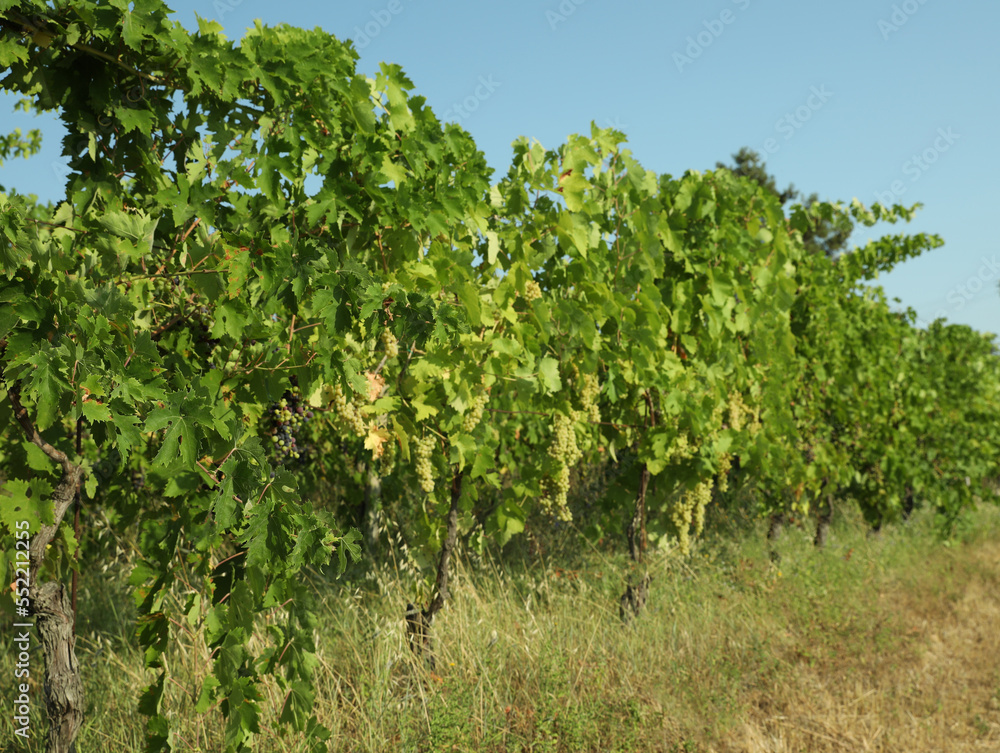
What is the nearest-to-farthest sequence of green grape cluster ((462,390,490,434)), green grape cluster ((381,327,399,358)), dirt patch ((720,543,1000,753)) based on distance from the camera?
green grape cluster ((381,327,399,358))
green grape cluster ((462,390,490,434))
dirt patch ((720,543,1000,753))

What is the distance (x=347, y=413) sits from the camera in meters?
2.74

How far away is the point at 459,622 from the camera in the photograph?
3611 mm

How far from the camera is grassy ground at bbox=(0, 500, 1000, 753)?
122 inches

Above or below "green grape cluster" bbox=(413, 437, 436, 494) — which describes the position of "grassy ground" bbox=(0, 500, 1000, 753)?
below

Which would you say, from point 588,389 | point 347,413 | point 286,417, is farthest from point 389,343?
point 588,389

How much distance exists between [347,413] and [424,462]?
53 centimetres

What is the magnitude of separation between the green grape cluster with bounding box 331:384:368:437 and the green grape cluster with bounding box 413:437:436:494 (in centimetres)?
37

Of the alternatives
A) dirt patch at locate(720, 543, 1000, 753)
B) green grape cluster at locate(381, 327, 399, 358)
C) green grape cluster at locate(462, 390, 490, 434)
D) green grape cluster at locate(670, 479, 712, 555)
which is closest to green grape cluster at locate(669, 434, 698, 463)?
green grape cluster at locate(670, 479, 712, 555)

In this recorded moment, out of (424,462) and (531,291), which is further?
(531,291)

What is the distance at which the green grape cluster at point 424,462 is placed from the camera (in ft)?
10.3

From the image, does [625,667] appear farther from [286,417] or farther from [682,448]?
[286,417]

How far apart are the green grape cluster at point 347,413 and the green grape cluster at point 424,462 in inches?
14.5

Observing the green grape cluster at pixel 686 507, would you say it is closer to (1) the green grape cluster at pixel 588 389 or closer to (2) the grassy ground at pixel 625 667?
(2) the grassy ground at pixel 625 667

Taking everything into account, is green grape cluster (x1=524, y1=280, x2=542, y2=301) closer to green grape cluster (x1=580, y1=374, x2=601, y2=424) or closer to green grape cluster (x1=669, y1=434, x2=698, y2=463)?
green grape cluster (x1=580, y1=374, x2=601, y2=424)
